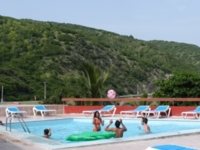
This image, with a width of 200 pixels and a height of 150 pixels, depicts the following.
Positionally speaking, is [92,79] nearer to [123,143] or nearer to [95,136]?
[95,136]

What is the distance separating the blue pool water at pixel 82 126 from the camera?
12.8 meters

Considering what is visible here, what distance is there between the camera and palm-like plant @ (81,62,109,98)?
63.5 ft

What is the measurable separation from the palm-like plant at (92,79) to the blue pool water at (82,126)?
3779 mm

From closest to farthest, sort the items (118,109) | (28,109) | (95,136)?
(95,136) < (118,109) < (28,109)

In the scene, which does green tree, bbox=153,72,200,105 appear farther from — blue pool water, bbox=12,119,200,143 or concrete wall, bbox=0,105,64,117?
concrete wall, bbox=0,105,64,117

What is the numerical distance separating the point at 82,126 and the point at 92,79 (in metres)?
5.01

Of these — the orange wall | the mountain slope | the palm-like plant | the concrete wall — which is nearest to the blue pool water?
the orange wall

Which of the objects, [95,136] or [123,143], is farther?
[95,136]

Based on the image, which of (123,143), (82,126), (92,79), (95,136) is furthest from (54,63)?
(123,143)

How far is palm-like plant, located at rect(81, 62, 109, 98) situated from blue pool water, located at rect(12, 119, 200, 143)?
12.4ft

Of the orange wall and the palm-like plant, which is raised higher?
the palm-like plant

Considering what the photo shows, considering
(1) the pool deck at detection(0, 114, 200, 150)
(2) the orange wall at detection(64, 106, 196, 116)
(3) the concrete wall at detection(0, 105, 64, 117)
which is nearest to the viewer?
(1) the pool deck at detection(0, 114, 200, 150)

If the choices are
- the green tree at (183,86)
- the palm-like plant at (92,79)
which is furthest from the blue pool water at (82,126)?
the green tree at (183,86)

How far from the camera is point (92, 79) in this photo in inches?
768
